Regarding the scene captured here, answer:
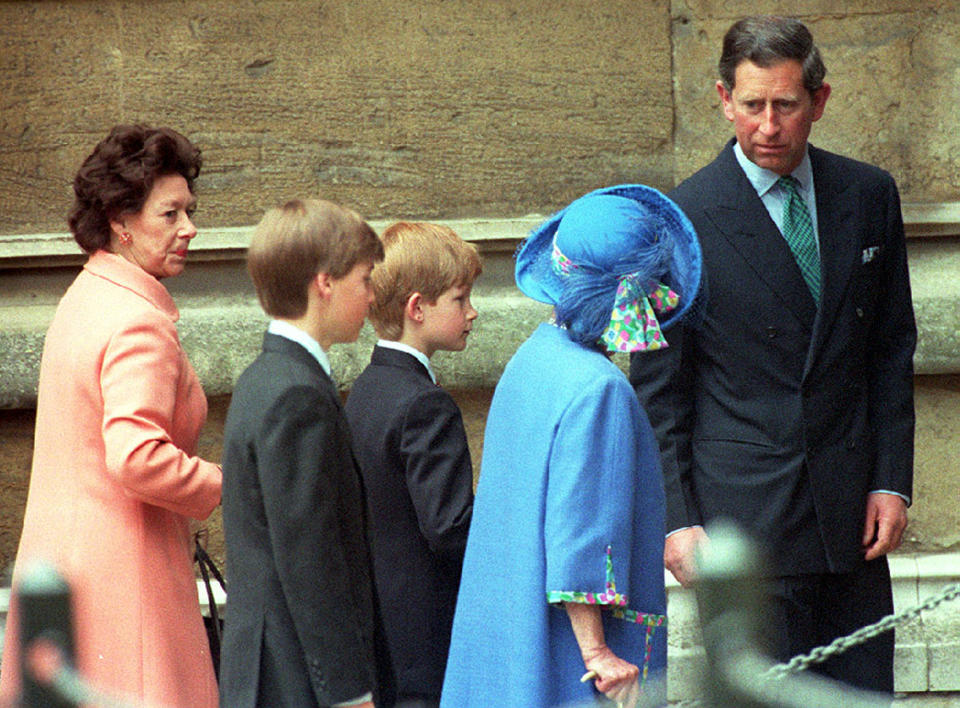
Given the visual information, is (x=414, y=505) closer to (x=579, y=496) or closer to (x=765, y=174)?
(x=579, y=496)

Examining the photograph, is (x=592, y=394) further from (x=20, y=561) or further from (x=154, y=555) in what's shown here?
(x=20, y=561)

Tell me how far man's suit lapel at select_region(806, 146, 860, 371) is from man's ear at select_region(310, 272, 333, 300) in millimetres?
1244

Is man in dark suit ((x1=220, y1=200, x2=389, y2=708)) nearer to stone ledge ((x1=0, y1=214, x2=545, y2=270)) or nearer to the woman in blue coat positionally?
the woman in blue coat

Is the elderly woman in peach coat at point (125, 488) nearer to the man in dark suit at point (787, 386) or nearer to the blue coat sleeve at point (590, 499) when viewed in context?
the blue coat sleeve at point (590, 499)

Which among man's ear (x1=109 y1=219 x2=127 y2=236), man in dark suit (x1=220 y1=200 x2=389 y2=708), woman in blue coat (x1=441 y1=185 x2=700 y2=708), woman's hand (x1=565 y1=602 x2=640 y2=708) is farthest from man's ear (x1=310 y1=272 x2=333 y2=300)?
man's ear (x1=109 y1=219 x2=127 y2=236)

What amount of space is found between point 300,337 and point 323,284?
4.1 inches

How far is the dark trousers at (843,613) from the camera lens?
11.6ft

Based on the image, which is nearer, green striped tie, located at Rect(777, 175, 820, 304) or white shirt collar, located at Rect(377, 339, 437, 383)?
white shirt collar, located at Rect(377, 339, 437, 383)

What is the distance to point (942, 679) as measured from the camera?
4941 mm

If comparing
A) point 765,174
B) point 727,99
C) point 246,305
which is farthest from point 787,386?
point 246,305

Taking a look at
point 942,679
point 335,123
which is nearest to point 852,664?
point 942,679

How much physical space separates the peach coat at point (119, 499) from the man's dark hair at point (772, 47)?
4.62 ft

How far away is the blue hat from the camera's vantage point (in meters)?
2.91

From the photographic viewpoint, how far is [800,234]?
3.61 m
